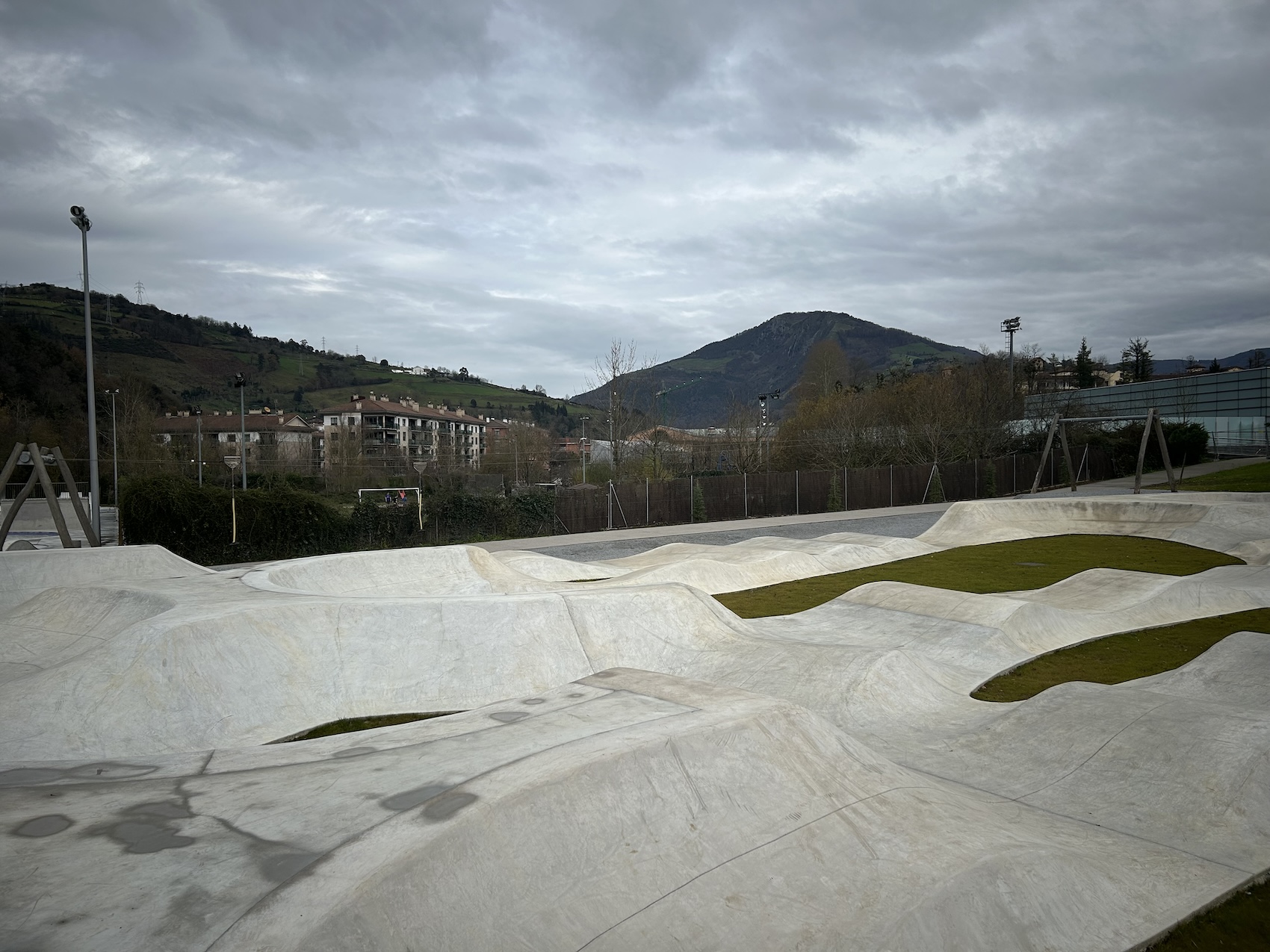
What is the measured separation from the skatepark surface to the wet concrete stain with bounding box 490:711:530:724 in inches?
5.9

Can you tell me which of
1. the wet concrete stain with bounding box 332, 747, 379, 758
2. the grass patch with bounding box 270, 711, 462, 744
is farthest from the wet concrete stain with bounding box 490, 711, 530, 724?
the grass patch with bounding box 270, 711, 462, 744

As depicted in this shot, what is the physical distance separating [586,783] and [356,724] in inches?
180

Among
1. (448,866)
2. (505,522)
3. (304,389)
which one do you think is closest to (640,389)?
(505,522)

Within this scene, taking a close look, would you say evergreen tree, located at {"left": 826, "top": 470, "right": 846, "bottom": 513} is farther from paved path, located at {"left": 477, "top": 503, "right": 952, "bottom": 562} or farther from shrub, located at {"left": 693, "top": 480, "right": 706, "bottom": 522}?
shrub, located at {"left": 693, "top": 480, "right": 706, "bottom": 522}

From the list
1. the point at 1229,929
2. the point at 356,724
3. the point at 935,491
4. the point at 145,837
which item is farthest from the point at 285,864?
the point at 935,491

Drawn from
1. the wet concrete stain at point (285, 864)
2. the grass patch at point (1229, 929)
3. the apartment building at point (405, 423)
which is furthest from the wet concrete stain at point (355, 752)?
the apartment building at point (405, 423)

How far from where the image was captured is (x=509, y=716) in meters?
6.21

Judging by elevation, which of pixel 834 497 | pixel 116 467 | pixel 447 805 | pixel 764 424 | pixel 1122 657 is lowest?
pixel 1122 657

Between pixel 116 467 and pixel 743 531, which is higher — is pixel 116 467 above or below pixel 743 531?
above

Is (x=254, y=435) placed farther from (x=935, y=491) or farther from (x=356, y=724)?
(x=356, y=724)

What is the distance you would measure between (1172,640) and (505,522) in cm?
2008

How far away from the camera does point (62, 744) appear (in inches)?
273

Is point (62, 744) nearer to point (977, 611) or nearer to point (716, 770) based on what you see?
point (716, 770)

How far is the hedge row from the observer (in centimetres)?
1988
